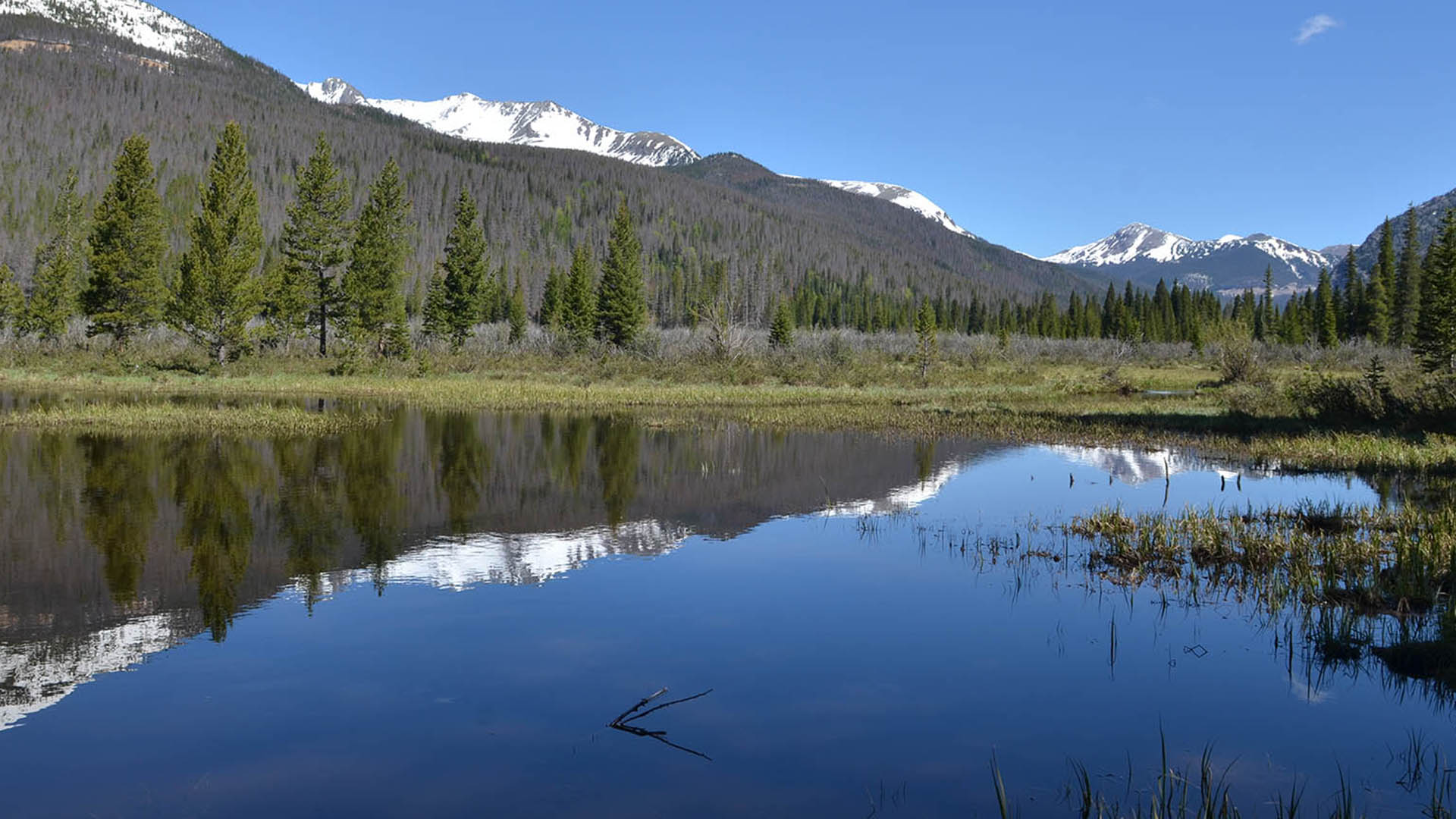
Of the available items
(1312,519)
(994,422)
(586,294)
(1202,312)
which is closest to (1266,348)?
(1202,312)

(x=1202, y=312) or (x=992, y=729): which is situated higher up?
(x=1202, y=312)

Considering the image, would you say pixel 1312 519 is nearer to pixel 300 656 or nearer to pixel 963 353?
pixel 300 656

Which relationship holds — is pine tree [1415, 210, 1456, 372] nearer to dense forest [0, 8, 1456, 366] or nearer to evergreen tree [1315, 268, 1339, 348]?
dense forest [0, 8, 1456, 366]

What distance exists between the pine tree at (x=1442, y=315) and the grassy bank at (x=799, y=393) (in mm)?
6293

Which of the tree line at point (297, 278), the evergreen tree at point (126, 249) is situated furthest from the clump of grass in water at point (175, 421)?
the evergreen tree at point (126, 249)

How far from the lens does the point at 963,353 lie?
85.4m

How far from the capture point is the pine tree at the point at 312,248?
51.8 metres

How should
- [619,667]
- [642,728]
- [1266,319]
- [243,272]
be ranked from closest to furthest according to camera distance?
[642,728], [619,667], [243,272], [1266,319]

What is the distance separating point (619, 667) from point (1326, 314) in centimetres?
11691

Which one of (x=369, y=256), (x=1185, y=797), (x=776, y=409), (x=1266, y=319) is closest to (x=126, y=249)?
(x=369, y=256)

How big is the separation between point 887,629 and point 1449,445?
64.0 feet

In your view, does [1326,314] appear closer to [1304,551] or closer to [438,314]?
[438,314]

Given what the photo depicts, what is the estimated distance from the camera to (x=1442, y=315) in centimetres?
5078

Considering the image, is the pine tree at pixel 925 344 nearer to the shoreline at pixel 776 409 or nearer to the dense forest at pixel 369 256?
the shoreline at pixel 776 409
